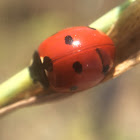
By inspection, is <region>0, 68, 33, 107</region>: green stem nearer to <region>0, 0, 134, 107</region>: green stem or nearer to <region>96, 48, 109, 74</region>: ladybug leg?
<region>0, 0, 134, 107</region>: green stem

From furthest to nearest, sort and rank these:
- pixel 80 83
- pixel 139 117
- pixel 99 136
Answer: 1. pixel 139 117
2. pixel 99 136
3. pixel 80 83

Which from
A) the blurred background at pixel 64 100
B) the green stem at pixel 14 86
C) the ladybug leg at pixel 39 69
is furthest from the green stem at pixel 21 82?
the blurred background at pixel 64 100

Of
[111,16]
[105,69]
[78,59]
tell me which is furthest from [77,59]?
[111,16]

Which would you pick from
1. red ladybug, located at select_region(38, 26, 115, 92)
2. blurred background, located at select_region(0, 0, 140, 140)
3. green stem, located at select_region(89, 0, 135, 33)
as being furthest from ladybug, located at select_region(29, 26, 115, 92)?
blurred background, located at select_region(0, 0, 140, 140)

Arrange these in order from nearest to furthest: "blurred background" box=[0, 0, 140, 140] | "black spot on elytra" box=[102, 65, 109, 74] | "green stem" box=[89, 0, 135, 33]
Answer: "green stem" box=[89, 0, 135, 33] → "black spot on elytra" box=[102, 65, 109, 74] → "blurred background" box=[0, 0, 140, 140]

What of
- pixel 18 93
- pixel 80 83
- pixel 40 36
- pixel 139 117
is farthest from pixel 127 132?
pixel 18 93

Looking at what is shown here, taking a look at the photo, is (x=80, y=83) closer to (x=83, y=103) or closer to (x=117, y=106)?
(x=83, y=103)
